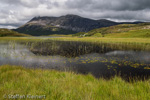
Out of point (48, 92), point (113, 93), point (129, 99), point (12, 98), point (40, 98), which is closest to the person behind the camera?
point (12, 98)

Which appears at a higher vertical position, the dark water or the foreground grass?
the foreground grass

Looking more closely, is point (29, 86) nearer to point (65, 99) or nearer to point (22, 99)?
point (22, 99)

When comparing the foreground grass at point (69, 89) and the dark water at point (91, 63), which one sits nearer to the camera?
the foreground grass at point (69, 89)

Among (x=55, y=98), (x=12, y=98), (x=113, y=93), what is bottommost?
(x=113, y=93)

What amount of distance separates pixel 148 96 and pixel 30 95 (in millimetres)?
6598

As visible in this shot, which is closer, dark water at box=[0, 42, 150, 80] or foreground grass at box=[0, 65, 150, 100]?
foreground grass at box=[0, 65, 150, 100]

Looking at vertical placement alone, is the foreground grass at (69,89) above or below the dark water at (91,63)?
above

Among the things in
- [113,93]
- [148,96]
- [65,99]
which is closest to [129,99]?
[113,93]

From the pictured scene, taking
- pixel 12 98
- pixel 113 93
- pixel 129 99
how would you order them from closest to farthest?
1. pixel 12 98
2. pixel 129 99
3. pixel 113 93

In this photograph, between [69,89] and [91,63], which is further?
[91,63]

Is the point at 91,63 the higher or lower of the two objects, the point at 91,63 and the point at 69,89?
the lower

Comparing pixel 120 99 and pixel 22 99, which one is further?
pixel 120 99

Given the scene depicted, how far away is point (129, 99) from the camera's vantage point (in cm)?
503

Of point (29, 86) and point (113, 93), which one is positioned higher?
point (29, 86)
